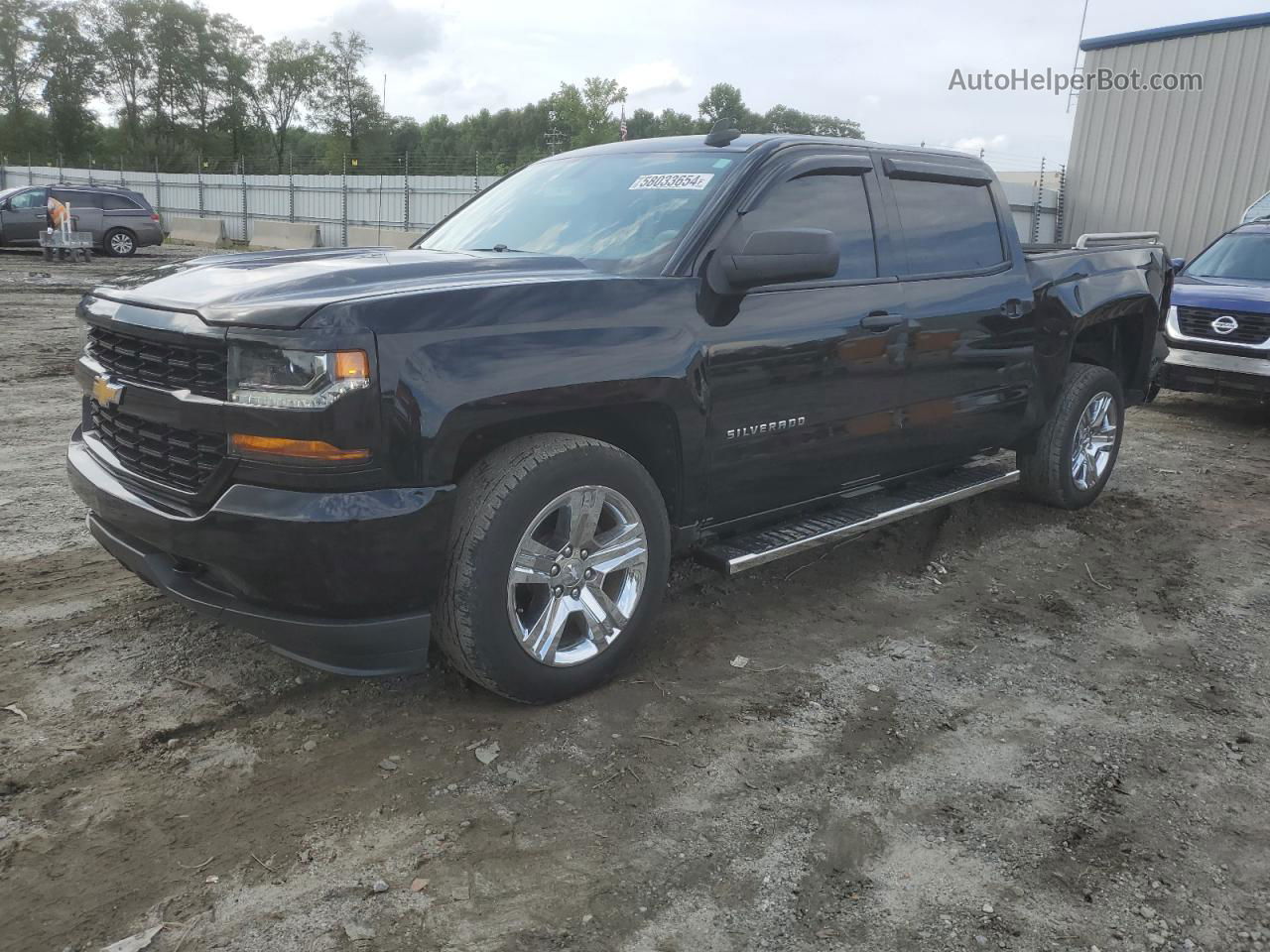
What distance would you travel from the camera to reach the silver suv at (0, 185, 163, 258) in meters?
22.0

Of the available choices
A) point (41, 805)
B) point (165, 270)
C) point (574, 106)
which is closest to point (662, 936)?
point (41, 805)

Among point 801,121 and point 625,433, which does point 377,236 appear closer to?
point 625,433

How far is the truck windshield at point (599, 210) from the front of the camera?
3.67 m

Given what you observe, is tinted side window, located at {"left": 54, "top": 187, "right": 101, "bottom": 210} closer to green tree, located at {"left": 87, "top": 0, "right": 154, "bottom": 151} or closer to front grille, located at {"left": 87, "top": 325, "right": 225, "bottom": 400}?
front grille, located at {"left": 87, "top": 325, "right": 225, "bottom": 400}

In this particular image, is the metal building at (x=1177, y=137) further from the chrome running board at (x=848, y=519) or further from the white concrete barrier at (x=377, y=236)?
the chrome running board at (x=848, y=519)

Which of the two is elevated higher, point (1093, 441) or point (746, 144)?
point (746, 144)

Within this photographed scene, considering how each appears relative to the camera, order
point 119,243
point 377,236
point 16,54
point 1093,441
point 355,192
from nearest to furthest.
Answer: point 1093,441, point 119,243, point 377,236, point 355,192, point 16,54

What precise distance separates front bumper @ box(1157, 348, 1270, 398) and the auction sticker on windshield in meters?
6.38

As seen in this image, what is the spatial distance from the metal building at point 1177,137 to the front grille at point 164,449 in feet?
60.0

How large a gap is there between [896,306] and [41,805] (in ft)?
11.3

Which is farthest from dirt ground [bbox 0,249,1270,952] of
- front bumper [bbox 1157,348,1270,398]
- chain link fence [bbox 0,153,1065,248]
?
chain link fence [bbox 0,153,1065,248]

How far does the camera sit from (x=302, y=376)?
2709 millimetres

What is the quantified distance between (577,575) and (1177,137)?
18478 millimetres

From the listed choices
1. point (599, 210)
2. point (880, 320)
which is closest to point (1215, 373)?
point (880, 320)
